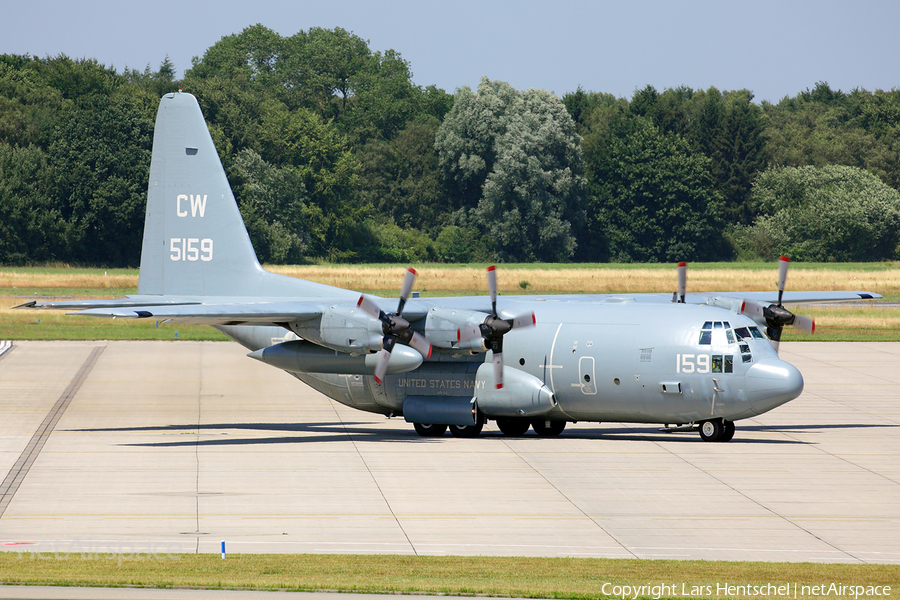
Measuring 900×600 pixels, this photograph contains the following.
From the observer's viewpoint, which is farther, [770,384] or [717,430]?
[717,430]

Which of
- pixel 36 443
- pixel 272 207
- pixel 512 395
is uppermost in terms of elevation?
pixel 272 207

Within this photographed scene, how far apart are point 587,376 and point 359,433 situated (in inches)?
281

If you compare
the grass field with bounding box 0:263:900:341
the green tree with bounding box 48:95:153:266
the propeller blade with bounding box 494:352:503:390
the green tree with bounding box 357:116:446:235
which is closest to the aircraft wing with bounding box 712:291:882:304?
the propeller blade with bounding box 494:352:503:390

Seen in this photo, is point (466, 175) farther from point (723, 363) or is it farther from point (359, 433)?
point (723, 363)

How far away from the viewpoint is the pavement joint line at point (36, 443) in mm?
21469

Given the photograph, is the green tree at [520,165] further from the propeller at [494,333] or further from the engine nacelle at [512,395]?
the propeller at [494,333]

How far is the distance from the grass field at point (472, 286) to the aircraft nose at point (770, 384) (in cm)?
3447

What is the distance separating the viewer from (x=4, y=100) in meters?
113

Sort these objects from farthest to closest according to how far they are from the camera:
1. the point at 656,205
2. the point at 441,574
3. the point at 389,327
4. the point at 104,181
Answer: the point at 656,205, the point at 104,181, the point at 389,327, the point at 441,574

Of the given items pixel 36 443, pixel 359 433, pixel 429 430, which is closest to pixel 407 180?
pixel 359 433

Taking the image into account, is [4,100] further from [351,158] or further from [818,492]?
[818,492]

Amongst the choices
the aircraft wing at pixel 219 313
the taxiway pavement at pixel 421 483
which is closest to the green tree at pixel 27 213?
the taxiway pavement at pixel 421 483

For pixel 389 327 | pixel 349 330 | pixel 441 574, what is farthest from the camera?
pixel 349 330

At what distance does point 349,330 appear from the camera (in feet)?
89.3
